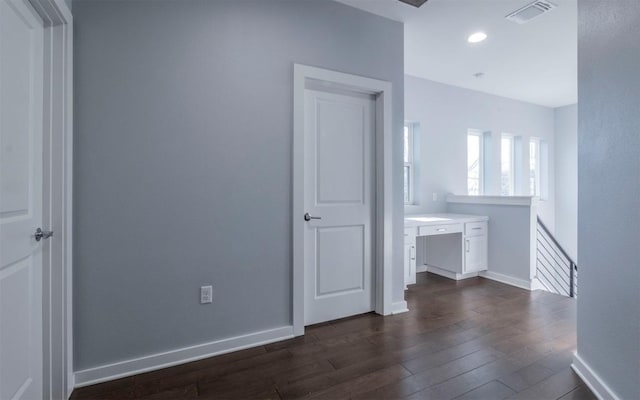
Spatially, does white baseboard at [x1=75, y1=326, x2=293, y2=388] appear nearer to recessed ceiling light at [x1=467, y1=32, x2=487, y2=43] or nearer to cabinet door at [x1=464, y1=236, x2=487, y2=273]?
cabinet door at [x1=464, y1=236, x2=487, y2=273]

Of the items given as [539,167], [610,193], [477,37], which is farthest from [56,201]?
[539,167]

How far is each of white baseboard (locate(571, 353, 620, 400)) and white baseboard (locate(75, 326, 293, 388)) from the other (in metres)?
1.87

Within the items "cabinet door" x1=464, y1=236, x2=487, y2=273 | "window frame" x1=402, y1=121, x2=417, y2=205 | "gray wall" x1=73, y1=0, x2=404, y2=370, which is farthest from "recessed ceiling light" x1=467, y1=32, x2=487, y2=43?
"cabinet door" x1=464, y1=236, x2=487, y2=273

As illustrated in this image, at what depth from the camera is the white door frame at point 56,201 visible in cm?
162

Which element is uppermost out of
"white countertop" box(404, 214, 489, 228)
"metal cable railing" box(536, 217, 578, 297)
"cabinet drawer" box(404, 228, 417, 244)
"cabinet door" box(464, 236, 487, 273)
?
"white countertop" box(404, 214, 489, 228)

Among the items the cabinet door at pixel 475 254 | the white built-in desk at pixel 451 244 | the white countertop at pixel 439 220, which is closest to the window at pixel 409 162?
the white built-in desk at pixel 451 244

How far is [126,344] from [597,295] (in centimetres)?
278

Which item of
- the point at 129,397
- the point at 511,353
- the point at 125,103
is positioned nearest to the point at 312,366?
the point at 129,397

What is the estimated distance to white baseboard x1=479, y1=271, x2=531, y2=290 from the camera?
3.62 meters

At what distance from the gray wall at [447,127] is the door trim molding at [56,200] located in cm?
372

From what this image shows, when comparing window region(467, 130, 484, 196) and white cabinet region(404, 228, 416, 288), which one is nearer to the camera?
white cabinet region(404, 228, 416, 288)

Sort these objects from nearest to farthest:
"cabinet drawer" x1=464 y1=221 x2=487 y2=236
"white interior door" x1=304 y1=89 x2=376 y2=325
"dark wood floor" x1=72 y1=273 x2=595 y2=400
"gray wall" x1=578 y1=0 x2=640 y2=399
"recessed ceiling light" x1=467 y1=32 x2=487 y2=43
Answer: "gray wall" x1=578 y1=0 x2=640 y2=399 < "dark wood floor" x1=72 y1=273 x2=595 y2=400 < "white interior door" x1=304 y1=89 x2=376 y2=325 < "recessed ceiling light" x1=467 y1=32 x2=487 y2=43 < "cabinet drawer" x1=464 y1=221 x2=487 y2=236

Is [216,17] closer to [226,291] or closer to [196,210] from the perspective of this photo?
[196,210]

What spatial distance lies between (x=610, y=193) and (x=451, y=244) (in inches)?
99.0
